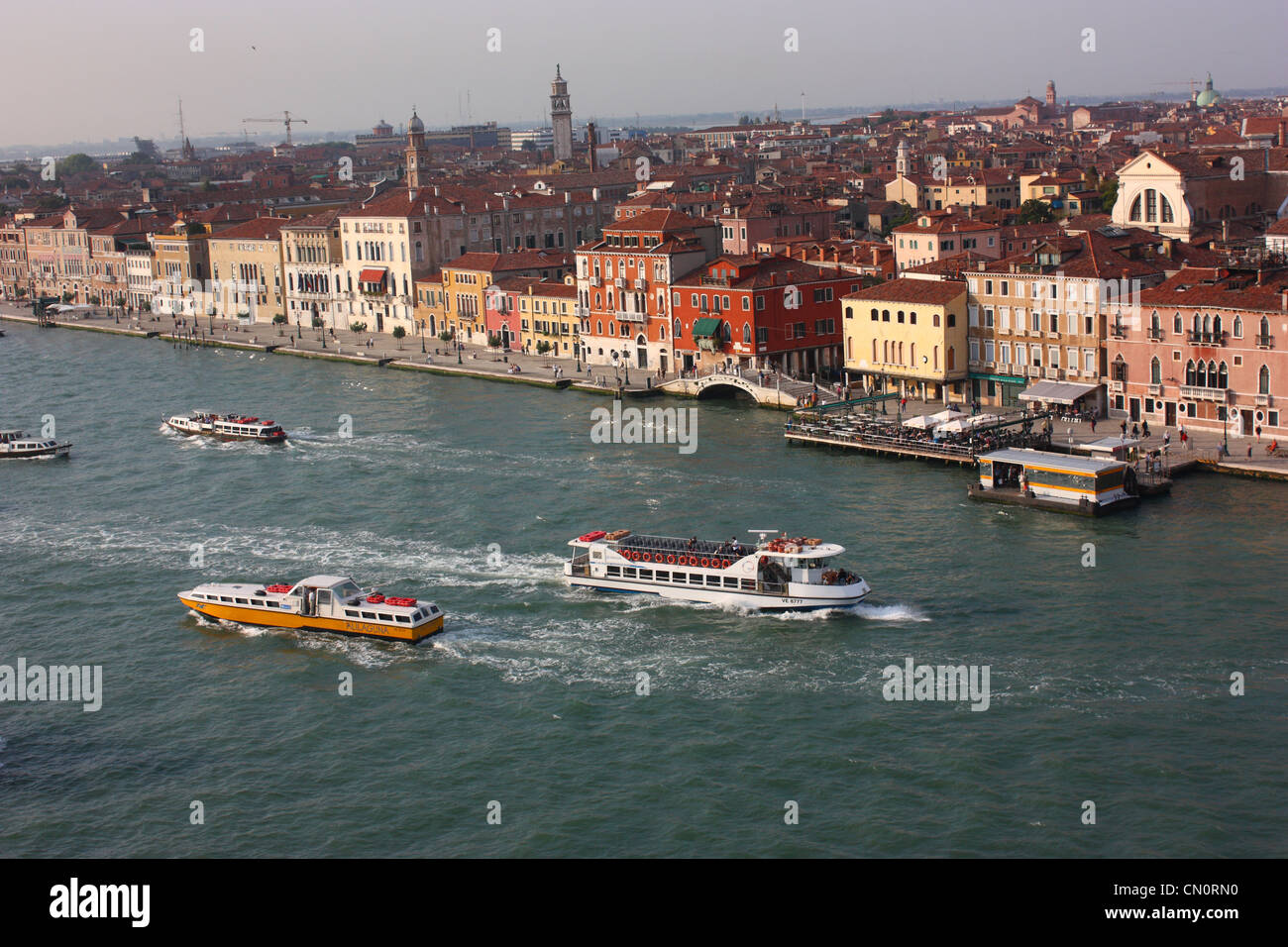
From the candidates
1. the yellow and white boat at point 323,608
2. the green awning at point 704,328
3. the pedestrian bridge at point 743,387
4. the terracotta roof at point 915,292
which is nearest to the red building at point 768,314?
the green awning at point 704,328

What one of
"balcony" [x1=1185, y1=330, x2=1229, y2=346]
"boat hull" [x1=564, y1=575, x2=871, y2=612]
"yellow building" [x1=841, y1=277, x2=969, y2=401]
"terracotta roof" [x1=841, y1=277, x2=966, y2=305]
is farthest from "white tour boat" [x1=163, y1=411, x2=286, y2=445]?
"balcony" [x1=1185, y1=330, x2=1229, y2=346]

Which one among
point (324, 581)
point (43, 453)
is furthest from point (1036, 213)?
point (324, 581)

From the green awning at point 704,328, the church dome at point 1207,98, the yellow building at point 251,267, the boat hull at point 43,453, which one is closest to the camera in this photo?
the boat hull at point 43,453

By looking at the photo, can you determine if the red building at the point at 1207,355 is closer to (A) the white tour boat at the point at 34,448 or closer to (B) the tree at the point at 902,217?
(A) the white tour boat at the point at 34,448

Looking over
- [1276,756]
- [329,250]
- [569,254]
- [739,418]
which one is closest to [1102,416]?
[739,418]

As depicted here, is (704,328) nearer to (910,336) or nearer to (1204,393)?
(910,336)

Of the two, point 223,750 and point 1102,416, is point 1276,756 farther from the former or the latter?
point 1102,416
